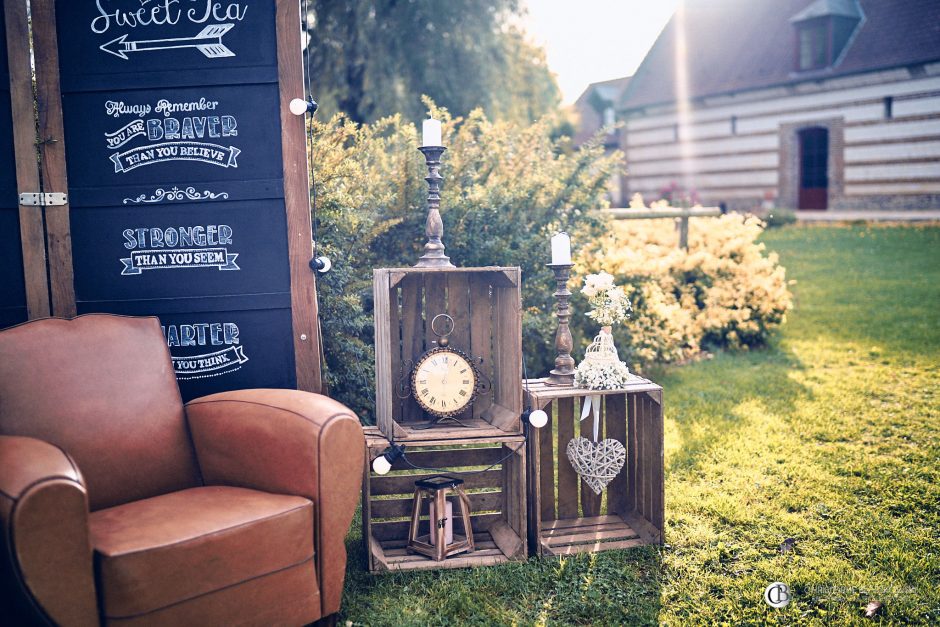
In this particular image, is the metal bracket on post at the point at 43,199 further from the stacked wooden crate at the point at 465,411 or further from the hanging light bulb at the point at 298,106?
the stacked wooden crate at the point at 465,411

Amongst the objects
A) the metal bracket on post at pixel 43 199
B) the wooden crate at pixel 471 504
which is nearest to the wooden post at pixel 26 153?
the metal bracket on post at pixel 43 199

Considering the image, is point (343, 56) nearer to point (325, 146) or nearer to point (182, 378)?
point (325, 146)

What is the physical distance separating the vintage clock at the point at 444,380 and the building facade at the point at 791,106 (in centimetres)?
1252

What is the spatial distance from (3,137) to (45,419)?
1310mm

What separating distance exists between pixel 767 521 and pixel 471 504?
52.0 inches

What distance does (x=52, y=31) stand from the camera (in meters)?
3.16

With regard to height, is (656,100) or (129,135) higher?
(656,100)

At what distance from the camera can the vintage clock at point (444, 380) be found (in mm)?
3229

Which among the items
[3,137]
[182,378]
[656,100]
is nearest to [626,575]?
[182,378]

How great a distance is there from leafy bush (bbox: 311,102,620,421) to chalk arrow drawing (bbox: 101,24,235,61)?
0.98 metres

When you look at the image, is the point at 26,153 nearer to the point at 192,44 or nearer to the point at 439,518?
the point at 192,44

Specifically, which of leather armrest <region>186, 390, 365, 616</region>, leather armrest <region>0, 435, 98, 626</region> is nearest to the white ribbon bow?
leather armrest <region>186, 390, 365, 616</region>

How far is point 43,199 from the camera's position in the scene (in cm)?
317

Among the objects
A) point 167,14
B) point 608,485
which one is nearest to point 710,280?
point 608,485
